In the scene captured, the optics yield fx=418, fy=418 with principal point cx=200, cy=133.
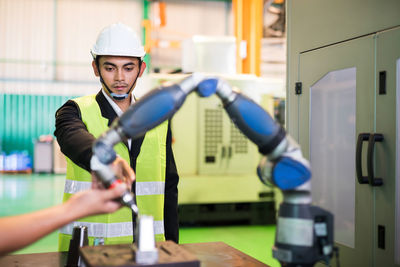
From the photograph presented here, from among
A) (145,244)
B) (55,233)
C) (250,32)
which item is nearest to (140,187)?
(145,244)

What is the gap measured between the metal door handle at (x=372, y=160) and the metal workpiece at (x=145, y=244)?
1.34m

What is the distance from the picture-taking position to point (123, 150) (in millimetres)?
1747

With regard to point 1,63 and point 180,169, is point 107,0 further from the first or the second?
point 180,169

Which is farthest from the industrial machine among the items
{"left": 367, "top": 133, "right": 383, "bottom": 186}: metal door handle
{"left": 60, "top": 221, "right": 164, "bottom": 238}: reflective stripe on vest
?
{"left": 367, "top": 133, "right": 383, "bottom": 186}: metal door handle

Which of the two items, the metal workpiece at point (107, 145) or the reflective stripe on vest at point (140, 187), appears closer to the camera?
the metal workpiece at point (107, 145)

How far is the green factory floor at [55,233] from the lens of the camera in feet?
14.3

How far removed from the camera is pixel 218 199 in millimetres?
5035

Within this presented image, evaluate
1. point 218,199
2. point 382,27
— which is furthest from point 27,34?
point 382,27

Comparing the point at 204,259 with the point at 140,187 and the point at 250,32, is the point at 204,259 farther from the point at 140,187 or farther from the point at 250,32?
the point at 250,32

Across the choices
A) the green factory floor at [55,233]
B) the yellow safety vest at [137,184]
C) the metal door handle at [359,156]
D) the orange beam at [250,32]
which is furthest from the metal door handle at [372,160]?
the orange beam at [250,32]

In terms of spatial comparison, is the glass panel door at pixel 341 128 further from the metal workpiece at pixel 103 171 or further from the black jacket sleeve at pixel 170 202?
the metal workpiece at pixel 103 171

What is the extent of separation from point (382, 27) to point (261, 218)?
383cm

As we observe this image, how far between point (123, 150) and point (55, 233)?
3812mm

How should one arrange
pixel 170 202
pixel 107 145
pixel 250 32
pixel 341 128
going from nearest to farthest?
pixel 107 145
pixel 170 202
pixel 341 128
pixel 250 32
